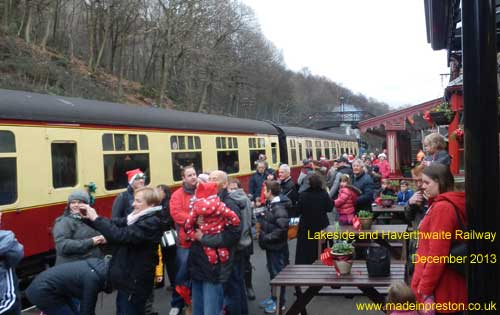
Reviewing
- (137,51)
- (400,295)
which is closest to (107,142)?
(400,295)

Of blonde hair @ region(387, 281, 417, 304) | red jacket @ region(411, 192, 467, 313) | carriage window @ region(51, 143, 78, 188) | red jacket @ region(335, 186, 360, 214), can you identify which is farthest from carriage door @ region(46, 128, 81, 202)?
red jacket @ region(411, 192, 467, 313)

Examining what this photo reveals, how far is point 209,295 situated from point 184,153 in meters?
7.53

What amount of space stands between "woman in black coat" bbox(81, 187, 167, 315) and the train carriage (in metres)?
3.15

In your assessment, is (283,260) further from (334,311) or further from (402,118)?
(402,118)

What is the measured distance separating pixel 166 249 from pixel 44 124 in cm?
310

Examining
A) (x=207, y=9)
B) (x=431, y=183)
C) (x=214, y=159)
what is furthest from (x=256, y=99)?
(x=431, y=183)

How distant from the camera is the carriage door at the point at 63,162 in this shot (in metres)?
8.25

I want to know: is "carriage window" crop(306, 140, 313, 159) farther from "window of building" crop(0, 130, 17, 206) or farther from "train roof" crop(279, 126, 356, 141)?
"window of building" crop(0, 130, 17, 206)

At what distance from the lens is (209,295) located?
5125 mm

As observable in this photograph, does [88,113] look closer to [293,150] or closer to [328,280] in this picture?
[328,280]

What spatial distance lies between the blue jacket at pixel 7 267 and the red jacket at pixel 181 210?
6.44ft

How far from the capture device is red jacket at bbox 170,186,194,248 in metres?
5.92

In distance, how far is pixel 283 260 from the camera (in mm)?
6793

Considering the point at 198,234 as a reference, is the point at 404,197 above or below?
below
